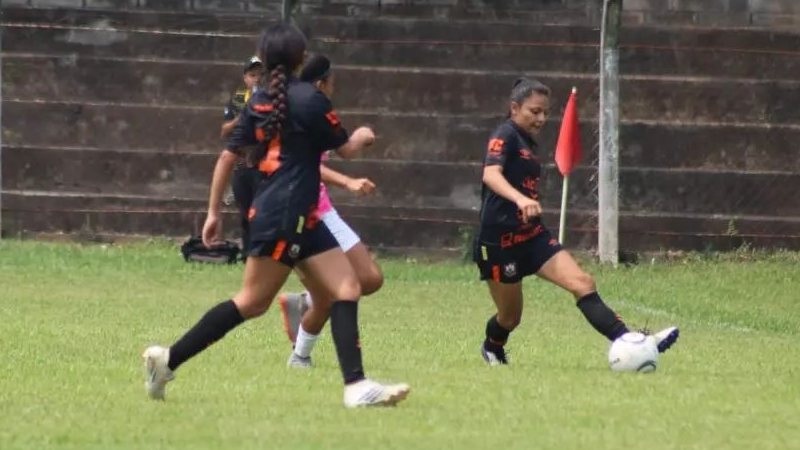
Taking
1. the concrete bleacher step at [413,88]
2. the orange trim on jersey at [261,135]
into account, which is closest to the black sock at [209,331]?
the orange trim on jersey at [261,135]

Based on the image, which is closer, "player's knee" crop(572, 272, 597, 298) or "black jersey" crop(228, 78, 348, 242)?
"black jersey" crop(228, 78, 348, 242)

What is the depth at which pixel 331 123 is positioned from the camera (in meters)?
8.82

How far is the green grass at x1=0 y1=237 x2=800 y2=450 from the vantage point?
8039mm

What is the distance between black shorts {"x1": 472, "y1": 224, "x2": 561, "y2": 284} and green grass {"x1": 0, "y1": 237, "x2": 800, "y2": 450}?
530 millimetres

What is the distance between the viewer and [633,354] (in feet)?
35.2

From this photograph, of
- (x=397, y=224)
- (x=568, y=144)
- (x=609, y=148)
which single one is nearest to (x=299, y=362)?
(x=568, y=144)

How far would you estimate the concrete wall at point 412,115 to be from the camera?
20.9m

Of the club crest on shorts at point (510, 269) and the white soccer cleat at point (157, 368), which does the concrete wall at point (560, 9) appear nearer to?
the club crest on shorts at point (510, 269)

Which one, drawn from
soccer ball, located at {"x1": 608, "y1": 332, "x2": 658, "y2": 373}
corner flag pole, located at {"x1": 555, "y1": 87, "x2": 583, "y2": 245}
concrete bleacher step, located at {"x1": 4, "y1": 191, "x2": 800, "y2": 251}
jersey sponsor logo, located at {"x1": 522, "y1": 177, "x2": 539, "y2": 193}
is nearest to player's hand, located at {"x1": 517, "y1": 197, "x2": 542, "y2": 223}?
jersey sponsor logo, located at {"x1": 522, "y1": 177, "x2": 539, "y2": 193}

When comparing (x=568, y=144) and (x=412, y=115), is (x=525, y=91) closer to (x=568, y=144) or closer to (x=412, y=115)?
(x=568, y=144)

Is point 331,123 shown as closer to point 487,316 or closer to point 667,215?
point 487,316

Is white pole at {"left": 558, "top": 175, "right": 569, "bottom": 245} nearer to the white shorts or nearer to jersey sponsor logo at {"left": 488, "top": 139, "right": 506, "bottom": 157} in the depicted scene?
jersey sponsor logo at {"left": 488, "top": 139, "right": 506, "bottom": 157}

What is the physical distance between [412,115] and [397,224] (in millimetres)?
1180

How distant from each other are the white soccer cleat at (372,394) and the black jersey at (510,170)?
2.34 meters
